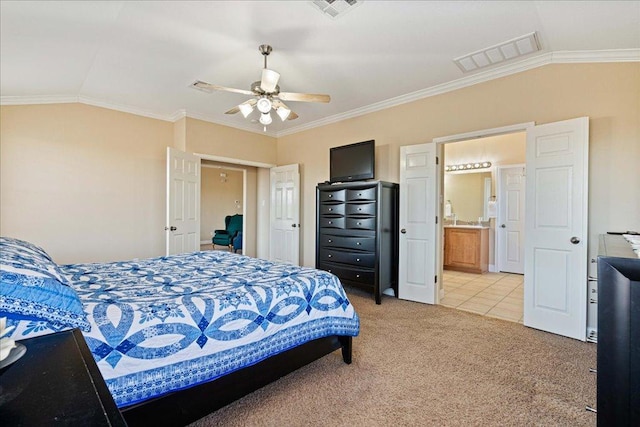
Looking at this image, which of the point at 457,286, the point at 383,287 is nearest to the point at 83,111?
the point at 383,287

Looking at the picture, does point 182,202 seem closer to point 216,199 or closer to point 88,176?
point 88,176

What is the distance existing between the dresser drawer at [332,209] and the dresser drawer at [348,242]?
33 centimetres

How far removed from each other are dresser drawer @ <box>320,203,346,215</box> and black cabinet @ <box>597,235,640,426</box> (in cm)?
317

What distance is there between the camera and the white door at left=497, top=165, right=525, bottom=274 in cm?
565

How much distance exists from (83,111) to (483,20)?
4681mm

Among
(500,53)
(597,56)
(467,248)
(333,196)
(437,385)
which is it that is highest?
(500,53)

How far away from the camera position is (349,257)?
Answer: 161 inches

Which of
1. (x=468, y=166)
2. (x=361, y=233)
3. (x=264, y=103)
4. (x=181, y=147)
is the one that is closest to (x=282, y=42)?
(x=264, y=103)

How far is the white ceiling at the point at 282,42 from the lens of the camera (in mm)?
2264

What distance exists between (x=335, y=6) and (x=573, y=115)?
246 centimetres

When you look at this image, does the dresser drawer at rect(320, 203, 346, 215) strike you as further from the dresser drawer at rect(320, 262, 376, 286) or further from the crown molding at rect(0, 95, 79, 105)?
the crown molding at rect(0, 95, 79, 105)

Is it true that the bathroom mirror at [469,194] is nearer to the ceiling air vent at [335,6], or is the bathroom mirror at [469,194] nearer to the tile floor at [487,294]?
the tile floor at [487,294]

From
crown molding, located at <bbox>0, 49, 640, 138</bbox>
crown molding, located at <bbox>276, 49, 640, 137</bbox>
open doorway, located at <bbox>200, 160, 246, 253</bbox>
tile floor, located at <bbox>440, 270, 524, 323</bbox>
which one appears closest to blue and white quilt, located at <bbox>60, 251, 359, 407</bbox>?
tile floor, located at <bbox>440, 270, 524, 323</bbox>

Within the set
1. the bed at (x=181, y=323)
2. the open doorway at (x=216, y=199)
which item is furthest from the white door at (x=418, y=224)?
the open doorway at (x=216, y=199)
